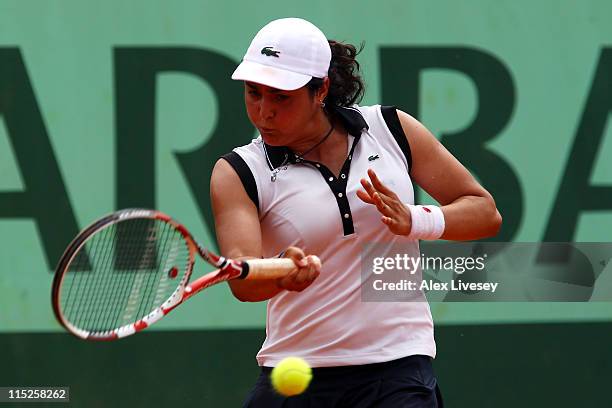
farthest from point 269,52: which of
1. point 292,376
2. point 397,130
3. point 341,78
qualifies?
point 292,376

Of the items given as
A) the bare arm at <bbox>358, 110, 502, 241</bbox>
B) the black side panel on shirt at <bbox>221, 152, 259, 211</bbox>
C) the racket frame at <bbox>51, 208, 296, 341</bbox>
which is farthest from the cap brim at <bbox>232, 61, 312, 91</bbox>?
the racket frame at <bbox>51, 208, 296, 341</bbox>

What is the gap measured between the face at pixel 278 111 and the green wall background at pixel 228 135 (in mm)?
1800

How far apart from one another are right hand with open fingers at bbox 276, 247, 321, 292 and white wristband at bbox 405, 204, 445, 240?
0.30m

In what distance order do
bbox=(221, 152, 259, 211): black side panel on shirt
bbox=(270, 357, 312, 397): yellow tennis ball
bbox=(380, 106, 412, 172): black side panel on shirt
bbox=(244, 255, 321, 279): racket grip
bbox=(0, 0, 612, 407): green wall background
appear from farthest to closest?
bbox=(0, 0, 612, 407): green wall background < bbox=(380, 106, 412, 172): black side panel on shirt < bbox=(221, 152, 259, 211): black side panel on shirt < bbox=(270, 357, 312, 397): yellow tennis ball < bbox=(244, 255, 321, 279): racket grip

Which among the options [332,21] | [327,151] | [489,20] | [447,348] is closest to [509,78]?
[489,20]

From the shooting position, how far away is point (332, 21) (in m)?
4.95

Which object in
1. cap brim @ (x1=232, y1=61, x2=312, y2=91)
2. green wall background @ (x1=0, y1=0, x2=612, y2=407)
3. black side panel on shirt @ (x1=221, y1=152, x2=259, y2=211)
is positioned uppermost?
cap brim @ (x1=232, y1=61, x2=312, y2=91)

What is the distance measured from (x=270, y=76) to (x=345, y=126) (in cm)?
30

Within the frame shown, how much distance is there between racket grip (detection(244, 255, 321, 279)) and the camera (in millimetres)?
2881

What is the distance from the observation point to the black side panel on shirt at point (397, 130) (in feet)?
10.6

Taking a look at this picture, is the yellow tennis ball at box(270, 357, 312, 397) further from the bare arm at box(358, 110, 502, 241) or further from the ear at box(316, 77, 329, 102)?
the ear at box(316, 77, 329, 102)

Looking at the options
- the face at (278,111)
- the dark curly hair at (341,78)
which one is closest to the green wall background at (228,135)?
the dark curly hair at (341,78)

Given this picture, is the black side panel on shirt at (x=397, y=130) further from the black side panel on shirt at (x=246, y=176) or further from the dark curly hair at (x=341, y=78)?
the black side panel on shirt at (x=246, y=176)

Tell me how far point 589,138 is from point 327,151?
2131mm
